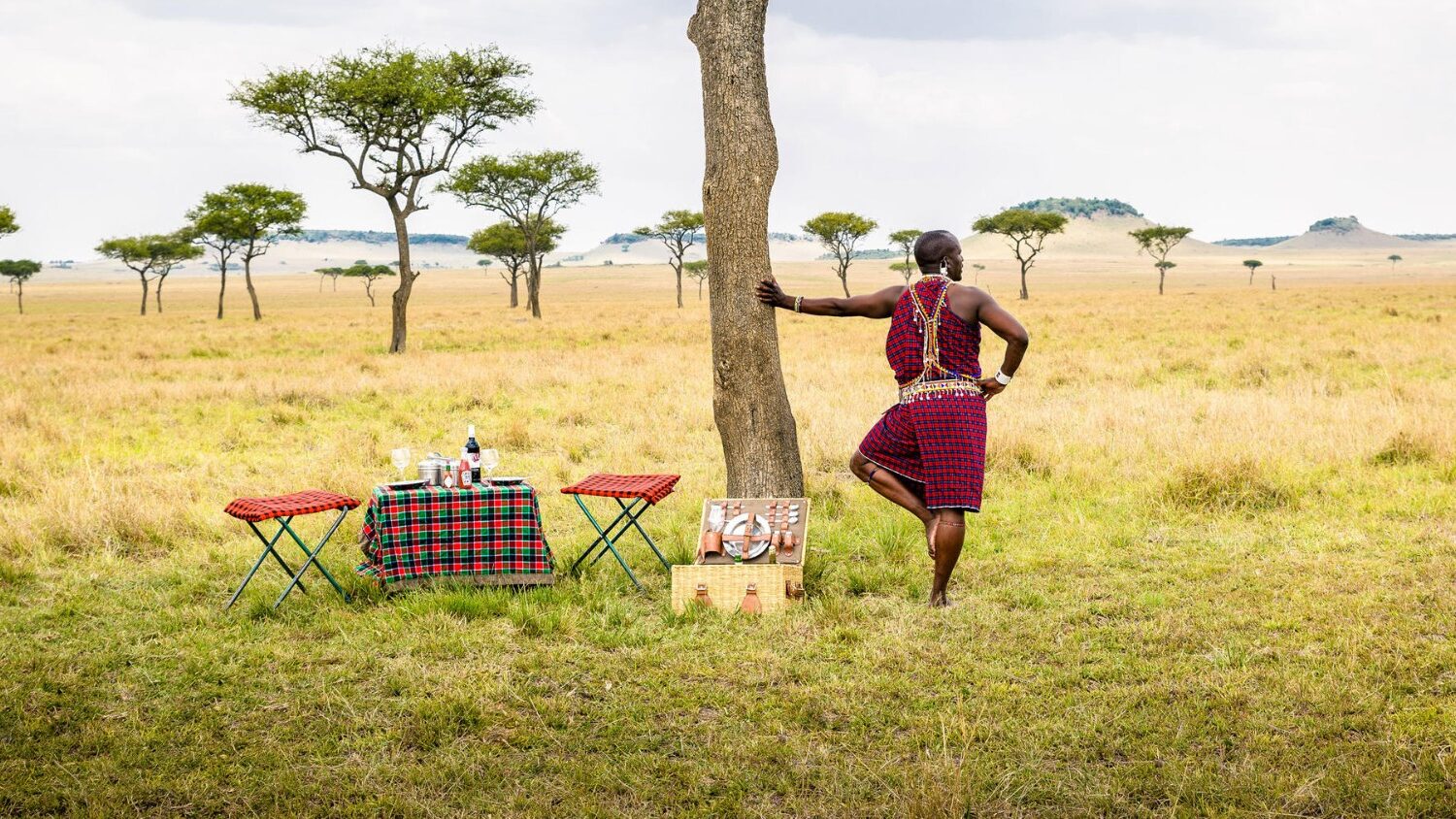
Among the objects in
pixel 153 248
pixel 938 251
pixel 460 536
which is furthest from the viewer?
pixel 153 248

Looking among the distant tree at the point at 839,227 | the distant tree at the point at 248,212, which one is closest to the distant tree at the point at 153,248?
the distant tree at the point at 248,212

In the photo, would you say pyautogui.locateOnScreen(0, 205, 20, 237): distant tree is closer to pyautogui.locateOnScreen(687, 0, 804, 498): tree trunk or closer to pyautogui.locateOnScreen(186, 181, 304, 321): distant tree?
pyautogui.locateOnScreen(186, 181, 304, 321): distant tree

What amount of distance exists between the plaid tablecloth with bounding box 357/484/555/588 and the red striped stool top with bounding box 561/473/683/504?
0.36 metres

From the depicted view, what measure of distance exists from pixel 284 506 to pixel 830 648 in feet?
11.0

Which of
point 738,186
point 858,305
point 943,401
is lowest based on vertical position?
point 943,401

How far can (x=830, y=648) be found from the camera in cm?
557

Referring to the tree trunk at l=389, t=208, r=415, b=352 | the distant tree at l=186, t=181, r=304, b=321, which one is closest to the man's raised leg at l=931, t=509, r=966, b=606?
the tree trunk at l=389, t=208, r=415, b=352

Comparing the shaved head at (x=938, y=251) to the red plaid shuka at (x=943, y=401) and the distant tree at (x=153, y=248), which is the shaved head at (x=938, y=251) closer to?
the red plaid shuka at (x=943, y=401)

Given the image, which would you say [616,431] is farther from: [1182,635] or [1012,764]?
[1012,764]

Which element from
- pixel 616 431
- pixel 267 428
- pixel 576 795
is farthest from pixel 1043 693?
pixel 267 428

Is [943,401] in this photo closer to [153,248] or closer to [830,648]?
[830,648]

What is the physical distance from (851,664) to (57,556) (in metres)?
5.94

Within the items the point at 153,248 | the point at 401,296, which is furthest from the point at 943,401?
the point at 153,248

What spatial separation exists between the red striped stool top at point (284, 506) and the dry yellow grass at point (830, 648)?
62 cm
